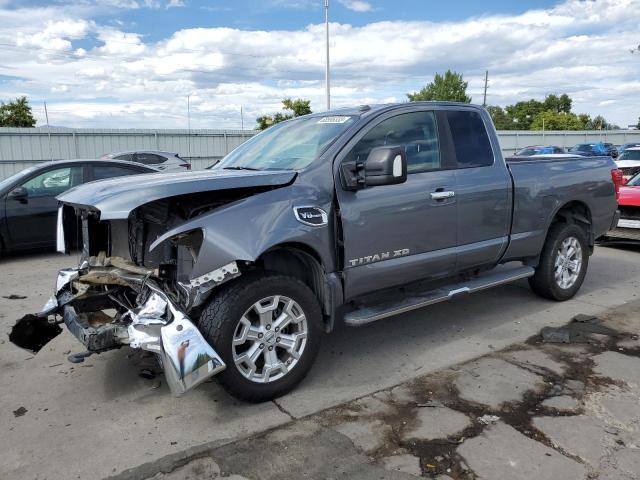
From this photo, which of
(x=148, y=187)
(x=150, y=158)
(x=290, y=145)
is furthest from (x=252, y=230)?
(x=150, y=158)

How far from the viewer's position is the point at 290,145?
14.7ft

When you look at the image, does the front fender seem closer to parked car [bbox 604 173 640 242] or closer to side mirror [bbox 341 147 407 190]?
side mirror [bbox 341 147 407 190]

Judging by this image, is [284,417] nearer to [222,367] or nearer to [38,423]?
[222,367]

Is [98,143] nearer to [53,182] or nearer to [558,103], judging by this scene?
[53,182]

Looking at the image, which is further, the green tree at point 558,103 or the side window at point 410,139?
the green tree at point 558,103

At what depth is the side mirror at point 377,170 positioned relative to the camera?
3762 millimetres

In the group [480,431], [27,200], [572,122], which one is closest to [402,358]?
[480,431]

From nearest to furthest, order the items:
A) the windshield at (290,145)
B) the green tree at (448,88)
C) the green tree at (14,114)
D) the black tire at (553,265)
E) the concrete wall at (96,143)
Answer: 1. the windshield at (290,145)
2. the black tire at (553,265)
3. the concrete wall at (96,143)
4. the green tree at (14,114)
5. the green tree at (448,88)

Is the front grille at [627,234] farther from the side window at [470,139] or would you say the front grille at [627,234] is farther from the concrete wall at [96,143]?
the concrete wall at [96,143]

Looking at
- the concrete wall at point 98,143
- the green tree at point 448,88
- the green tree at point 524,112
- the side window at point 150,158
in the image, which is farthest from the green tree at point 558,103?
the side window at point 150,158

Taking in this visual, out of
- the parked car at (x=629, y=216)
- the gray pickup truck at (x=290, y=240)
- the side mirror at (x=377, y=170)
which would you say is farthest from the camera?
the parked car at (x=629, y=216)

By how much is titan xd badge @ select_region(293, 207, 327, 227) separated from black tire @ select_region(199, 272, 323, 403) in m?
0.41

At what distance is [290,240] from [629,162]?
15211mm

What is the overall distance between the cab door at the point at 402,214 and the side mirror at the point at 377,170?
2.9 inches
